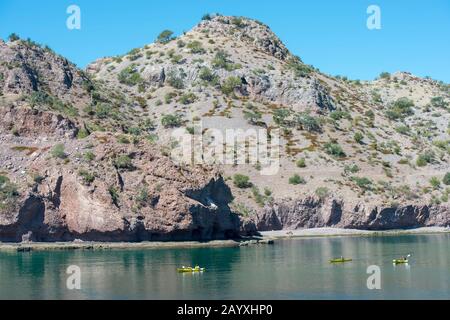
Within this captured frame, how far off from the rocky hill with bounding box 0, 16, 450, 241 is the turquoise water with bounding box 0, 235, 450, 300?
9472 millimetres

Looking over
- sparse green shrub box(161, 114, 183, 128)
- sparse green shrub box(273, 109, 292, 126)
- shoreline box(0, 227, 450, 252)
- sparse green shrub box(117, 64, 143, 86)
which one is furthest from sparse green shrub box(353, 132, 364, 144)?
sparse green shrub box(117, 64, 143, 86)

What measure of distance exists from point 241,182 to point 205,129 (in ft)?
64.0

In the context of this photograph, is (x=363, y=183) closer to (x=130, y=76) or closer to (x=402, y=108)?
(x=402, y=108)

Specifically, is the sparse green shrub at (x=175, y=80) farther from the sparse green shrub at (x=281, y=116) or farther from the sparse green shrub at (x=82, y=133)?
the sparse green shrub at (x=82, y=133)

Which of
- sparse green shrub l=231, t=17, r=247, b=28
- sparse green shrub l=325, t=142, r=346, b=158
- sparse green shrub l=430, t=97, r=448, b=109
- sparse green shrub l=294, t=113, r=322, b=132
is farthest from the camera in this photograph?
sparse green shrub l=231, t=17, r=247, b=28

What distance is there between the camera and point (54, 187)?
Answer: 92.1 meters

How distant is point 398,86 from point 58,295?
157m

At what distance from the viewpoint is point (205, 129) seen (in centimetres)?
12938

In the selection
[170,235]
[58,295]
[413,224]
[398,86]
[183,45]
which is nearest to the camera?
[58,295]

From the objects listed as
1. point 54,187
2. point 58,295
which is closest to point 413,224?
point 54,187

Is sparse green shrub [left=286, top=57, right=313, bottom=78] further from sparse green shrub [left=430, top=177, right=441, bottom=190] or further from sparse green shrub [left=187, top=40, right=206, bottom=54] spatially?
sparse green shrub [left=430, top=177, right=441, bottom=190]

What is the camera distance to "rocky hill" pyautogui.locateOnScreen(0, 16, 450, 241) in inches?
3600

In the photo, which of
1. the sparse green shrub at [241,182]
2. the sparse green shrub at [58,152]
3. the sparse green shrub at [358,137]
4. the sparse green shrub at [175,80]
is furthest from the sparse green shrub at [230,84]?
the sparse green shrub at [58,152]
